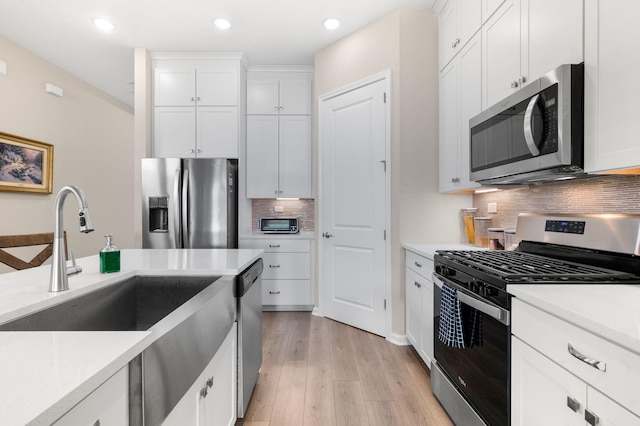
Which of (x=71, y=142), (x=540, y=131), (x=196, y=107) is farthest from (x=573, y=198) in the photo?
(x=71, y=142)

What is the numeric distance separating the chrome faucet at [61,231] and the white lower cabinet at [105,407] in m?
0.59

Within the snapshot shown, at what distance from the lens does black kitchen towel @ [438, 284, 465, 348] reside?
1591 millimetres

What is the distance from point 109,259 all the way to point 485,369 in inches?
67.2

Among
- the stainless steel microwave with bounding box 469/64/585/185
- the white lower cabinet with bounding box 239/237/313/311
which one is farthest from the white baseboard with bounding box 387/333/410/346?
the stainless steel microwave with bounding box 469/64/585/185

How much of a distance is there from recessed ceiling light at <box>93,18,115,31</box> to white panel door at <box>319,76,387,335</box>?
2224 millimetres

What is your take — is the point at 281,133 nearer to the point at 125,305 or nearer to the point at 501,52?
the point at 501,52

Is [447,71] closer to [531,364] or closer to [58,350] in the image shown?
[531,364]

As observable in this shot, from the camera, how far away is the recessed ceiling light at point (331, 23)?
9.96ft

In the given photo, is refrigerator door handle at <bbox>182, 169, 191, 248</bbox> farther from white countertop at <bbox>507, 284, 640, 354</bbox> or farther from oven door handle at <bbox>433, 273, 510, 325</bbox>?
white countertop at <bbox>507, 284, 640, 354</bbox>

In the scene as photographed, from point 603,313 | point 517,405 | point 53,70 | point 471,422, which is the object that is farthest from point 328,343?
point 53,70

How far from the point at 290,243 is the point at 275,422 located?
2.18 m

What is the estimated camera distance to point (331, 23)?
308 cm

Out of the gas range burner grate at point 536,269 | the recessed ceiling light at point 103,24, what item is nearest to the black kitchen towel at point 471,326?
the gas range burner grate at point 536,269

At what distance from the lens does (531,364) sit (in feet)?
3.61
